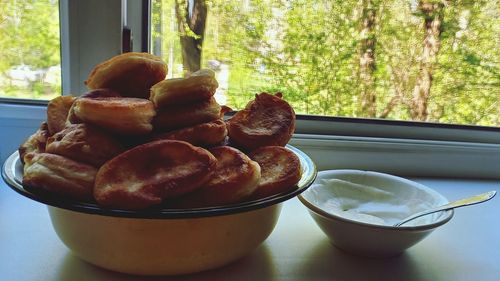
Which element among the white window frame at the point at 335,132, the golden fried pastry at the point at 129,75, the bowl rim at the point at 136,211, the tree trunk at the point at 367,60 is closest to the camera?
the bowl rim at the point at 136,211

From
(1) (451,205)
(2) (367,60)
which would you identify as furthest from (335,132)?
(1) (451,205)

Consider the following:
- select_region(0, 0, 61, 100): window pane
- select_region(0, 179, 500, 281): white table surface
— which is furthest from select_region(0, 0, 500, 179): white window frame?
select_region(0, 179, 500, 281): white table surface

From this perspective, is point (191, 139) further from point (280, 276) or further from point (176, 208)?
point (280, 276)

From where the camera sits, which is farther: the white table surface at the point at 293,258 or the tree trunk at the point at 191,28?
the tree trunk at the point at 191,28

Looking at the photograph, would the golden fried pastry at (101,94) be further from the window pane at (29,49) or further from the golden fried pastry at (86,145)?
the window pane at (29,49)

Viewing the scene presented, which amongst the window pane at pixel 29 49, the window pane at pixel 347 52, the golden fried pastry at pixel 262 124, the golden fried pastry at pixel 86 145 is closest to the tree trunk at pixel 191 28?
the window pane at pixel 347 52
